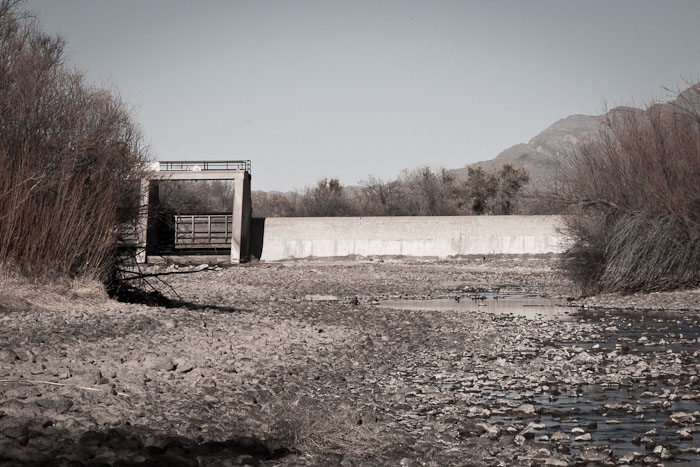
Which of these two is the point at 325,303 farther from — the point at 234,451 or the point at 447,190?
the point at 447,190

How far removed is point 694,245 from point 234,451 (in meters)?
19.1

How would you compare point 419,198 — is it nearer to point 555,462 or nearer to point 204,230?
point 204,230

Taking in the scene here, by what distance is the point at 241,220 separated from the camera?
44.5 meters

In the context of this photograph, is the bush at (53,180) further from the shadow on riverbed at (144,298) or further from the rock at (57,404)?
the rock at (57,404)

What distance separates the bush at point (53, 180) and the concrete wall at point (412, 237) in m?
26.3

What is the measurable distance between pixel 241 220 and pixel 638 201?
25.8m

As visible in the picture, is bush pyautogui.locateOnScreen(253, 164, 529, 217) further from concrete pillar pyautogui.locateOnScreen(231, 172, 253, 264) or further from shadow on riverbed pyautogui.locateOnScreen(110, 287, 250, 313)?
shadow on riverbed pyautogui.locateOnScreen(110, 287, 250, 313)

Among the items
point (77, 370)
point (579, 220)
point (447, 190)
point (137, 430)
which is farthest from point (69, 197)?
point (447, 190)

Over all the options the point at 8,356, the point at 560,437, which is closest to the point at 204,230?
the point at 8,356

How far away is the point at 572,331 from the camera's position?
1589 centimetres

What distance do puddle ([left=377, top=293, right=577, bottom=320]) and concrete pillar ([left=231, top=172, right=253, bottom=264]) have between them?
68.0 feet

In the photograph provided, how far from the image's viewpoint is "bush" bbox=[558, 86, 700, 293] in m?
22.3

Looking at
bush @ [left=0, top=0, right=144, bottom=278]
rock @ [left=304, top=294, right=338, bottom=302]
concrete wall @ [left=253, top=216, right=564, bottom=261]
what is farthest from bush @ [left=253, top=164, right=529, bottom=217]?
bush @ [left=0, top=0, right=144, bottom=278]

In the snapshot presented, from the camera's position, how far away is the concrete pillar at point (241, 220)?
145 feet
